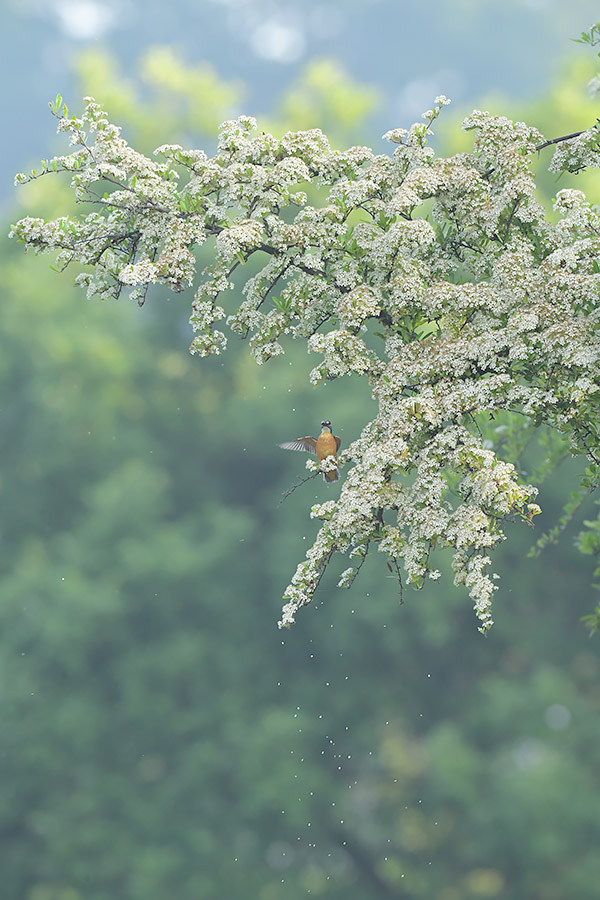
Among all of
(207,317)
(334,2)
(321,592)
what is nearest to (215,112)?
(321,592)

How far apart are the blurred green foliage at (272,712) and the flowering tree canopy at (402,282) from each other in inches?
371

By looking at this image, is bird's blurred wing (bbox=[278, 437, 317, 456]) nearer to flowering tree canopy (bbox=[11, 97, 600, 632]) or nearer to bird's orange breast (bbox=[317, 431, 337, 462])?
bird's orange breast (bbox=[317, 431, 337, 462])

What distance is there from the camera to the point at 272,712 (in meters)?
14.3

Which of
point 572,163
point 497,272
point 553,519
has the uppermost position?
point 553,519

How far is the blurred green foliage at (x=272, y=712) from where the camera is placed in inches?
547

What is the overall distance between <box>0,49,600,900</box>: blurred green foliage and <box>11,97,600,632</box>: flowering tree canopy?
9412 millimetres

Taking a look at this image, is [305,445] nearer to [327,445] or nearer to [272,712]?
[327,445]

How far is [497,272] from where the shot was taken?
4148 mm

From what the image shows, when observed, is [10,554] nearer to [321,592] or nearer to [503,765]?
[321,592]

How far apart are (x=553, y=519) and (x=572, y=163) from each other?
10296mm

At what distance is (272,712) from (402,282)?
10.8 metres

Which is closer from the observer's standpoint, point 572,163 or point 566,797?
point 572,163

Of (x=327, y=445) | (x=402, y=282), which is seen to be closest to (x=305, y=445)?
(x=327, y=445)

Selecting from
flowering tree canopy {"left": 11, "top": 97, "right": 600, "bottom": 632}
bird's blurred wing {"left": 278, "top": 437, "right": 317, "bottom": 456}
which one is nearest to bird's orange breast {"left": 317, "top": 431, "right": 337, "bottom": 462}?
bird's blurred wing {"left": 278, "top": 437, "right": 317, "bottom": 456}
